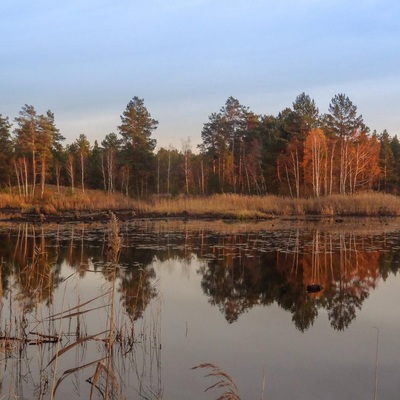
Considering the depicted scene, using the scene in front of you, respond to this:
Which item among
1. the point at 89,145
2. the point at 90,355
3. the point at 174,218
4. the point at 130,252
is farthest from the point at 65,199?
the point at 89,145

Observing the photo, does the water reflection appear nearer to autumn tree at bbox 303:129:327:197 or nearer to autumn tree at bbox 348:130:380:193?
autumn tree at bbox 303:129:327:197

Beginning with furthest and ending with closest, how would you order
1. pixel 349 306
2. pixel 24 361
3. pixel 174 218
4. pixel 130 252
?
pixel 174 218, pixel 130 252, pixel 349 306, pixel 24 361

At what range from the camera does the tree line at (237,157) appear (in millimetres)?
44625

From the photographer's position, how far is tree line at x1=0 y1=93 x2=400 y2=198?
44.6 m

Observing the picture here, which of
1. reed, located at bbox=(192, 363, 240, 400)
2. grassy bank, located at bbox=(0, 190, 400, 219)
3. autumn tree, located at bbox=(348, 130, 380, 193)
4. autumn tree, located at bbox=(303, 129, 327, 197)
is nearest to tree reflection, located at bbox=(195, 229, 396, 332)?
reed, located at bbox=(192, 363, 240, 400)

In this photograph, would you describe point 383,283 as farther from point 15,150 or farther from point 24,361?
point 15,150

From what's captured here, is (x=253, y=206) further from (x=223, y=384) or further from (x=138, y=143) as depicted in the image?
(x=223, y=384)

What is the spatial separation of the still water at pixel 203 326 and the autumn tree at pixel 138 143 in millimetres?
35501

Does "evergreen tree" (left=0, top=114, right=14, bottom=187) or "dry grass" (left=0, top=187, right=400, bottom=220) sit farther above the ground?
"evergreen tree" (left=0, top=114, right=14, bottom=187)

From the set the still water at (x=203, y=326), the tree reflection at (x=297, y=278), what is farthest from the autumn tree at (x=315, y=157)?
the still water at (x=203, y=326)

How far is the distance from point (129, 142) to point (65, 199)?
1737cm

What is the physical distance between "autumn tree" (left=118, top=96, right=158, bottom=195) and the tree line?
0.10 meters

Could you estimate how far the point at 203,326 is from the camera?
7.22 meters

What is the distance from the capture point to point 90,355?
6074mm
